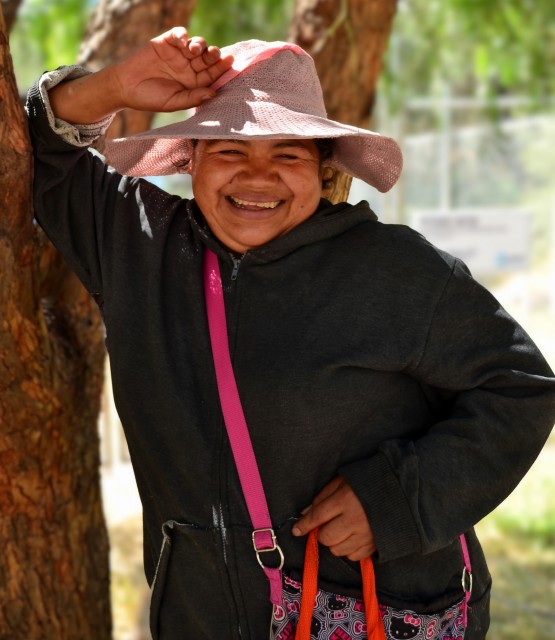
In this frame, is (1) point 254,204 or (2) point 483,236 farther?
(2) point 483,236

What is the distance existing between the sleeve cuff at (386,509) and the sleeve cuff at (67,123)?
2.92 ft

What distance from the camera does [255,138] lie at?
1806mm

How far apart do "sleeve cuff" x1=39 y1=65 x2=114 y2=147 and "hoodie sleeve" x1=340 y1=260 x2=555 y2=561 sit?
81 cm

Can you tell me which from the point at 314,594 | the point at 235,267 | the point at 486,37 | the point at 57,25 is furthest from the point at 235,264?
the point at 57,25

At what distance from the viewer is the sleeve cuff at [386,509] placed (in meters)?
1.79

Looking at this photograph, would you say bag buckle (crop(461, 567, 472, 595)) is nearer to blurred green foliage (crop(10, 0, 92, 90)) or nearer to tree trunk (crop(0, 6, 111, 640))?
tree trunk (crop(0, 6, 111, 640))

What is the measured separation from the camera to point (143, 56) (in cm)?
193

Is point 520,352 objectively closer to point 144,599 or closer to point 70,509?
point 70,509

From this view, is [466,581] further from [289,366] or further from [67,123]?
[67,123]

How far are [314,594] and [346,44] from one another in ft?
7.59

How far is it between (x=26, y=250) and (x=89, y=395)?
51cm

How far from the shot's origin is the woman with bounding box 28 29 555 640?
5.94ft

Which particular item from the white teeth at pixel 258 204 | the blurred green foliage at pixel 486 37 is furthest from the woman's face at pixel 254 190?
the blurred green foliage at pixel 486 37

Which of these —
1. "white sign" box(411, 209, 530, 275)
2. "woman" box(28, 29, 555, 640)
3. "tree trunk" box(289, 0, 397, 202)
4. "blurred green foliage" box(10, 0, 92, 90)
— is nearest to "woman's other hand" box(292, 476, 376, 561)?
"woman" box(28, 29, 555, 640)
